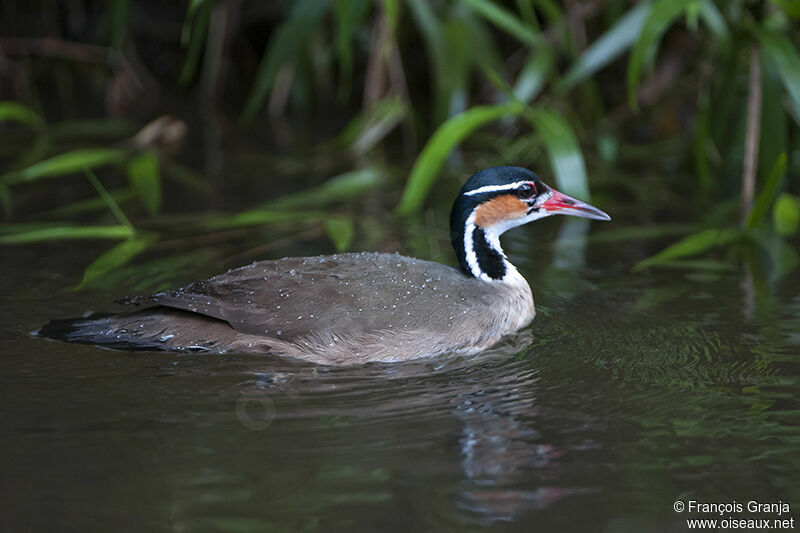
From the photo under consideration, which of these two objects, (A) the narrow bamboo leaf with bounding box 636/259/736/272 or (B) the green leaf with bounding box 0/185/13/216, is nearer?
(A) the narrow bamboo leaf with bounding box 636/259/736/272

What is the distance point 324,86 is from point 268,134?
1.13m

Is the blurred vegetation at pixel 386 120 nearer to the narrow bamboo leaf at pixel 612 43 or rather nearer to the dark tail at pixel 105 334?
the narrow bamboo leaf at pixel 612 43

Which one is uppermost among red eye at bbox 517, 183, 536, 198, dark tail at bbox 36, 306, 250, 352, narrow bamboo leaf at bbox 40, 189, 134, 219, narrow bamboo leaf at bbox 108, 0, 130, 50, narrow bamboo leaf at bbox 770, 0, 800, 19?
narrow bamboo leaf at bbox 108, 0, 130, 50

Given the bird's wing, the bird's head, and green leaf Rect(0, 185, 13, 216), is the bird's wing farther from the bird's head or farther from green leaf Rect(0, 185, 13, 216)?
green leaf Rect(0, 185, 13, 216)

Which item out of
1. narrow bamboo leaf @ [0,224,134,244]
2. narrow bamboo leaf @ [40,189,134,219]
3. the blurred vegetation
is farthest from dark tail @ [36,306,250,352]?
narrow bamboo leaf @ [40,189,134,219]

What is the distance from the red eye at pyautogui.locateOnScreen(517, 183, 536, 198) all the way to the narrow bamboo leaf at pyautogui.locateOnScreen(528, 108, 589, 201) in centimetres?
104

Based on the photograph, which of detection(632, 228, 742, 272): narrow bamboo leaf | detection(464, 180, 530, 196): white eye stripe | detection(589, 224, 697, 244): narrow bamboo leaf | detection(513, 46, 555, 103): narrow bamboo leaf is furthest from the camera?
detection(513, 46, 555, 103): narrow bamboo leaf

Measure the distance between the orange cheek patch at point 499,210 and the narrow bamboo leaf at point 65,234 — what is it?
2102 millimetres

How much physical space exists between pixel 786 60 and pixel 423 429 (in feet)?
11.5

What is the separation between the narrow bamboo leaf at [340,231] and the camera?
6.02m

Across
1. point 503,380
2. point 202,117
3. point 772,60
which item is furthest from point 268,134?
point 503,380

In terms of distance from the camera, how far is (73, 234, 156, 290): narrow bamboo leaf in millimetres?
5621

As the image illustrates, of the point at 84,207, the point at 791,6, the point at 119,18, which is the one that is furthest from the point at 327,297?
the point at 119,18

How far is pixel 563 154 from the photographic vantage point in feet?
20.9
